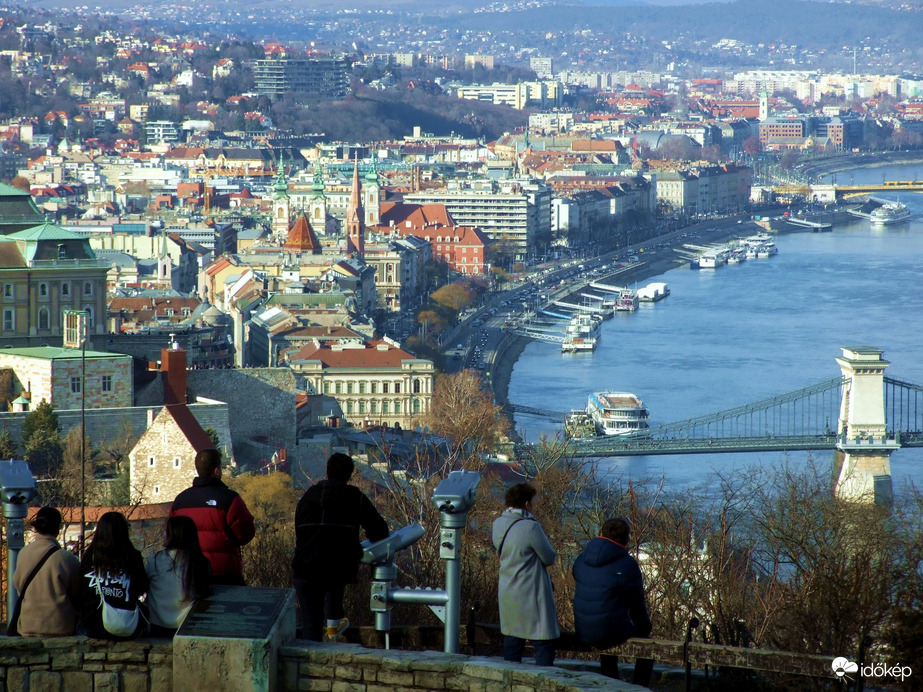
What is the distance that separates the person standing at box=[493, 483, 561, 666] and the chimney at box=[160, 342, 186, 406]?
6742 mm

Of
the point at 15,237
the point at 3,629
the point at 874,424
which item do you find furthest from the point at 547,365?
the point at 3,629

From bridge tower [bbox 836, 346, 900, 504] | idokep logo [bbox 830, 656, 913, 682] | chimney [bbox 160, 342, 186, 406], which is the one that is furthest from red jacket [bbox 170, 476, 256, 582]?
bridge tower [bbox 836, 346, 900, 504]

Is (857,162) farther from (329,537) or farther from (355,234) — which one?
(329,537)

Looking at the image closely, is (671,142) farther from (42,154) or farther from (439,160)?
(42,154)

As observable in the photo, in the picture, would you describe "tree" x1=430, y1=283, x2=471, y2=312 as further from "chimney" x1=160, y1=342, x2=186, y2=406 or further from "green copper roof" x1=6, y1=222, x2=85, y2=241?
"chimney" x1=160, y1=342, x2=186, y2=406

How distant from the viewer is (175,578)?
2.40 meters

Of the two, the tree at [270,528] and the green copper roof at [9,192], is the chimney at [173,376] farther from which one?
the green copper roof at [9,192]

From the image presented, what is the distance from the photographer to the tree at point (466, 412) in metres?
10.4

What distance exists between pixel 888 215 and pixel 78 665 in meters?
32.6

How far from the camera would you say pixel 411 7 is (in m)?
120

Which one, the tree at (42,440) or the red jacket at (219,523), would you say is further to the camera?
the tree at (42,440)

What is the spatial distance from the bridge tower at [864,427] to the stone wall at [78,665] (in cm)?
832

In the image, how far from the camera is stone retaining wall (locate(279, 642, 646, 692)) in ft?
7.55

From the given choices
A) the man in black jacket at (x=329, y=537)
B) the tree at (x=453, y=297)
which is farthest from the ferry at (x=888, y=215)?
the man in black jacket at (x=329, y=537)
